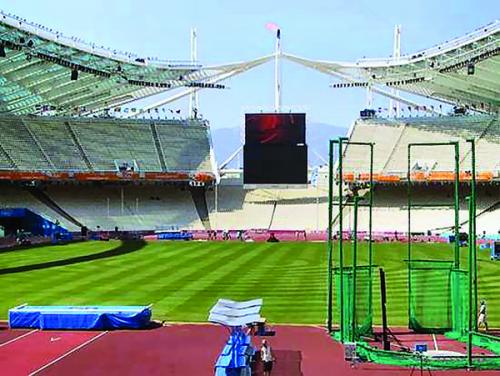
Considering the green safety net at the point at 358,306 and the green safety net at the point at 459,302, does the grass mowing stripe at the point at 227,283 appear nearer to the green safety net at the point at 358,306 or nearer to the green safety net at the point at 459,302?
the green safety net at the point at 358,306

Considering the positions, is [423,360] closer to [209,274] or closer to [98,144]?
[209,274]

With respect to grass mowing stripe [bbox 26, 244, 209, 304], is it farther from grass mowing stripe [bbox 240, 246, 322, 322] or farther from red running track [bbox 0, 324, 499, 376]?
red running track [bbox 0, 324, 499, 376]

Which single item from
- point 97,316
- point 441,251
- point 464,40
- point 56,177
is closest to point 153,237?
point 56,177

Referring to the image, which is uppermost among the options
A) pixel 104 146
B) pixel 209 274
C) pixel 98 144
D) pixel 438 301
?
pixel 98 144

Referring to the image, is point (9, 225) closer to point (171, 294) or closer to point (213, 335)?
point (171, 294)

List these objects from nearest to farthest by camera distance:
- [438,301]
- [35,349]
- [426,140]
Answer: [35,349] < [438,301] < [426,140]

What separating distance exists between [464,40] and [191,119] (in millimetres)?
41792

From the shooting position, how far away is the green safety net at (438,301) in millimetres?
24656

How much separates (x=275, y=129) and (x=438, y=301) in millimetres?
54408

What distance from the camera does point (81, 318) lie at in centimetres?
2630

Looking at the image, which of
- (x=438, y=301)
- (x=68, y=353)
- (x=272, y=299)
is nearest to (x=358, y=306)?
(x=438, y=301)

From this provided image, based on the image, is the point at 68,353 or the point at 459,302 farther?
the point at 459,302

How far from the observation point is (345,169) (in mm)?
88562

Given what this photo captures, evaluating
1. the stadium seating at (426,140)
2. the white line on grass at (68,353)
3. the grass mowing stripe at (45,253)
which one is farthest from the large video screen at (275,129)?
the white line on grass at (68,353)
